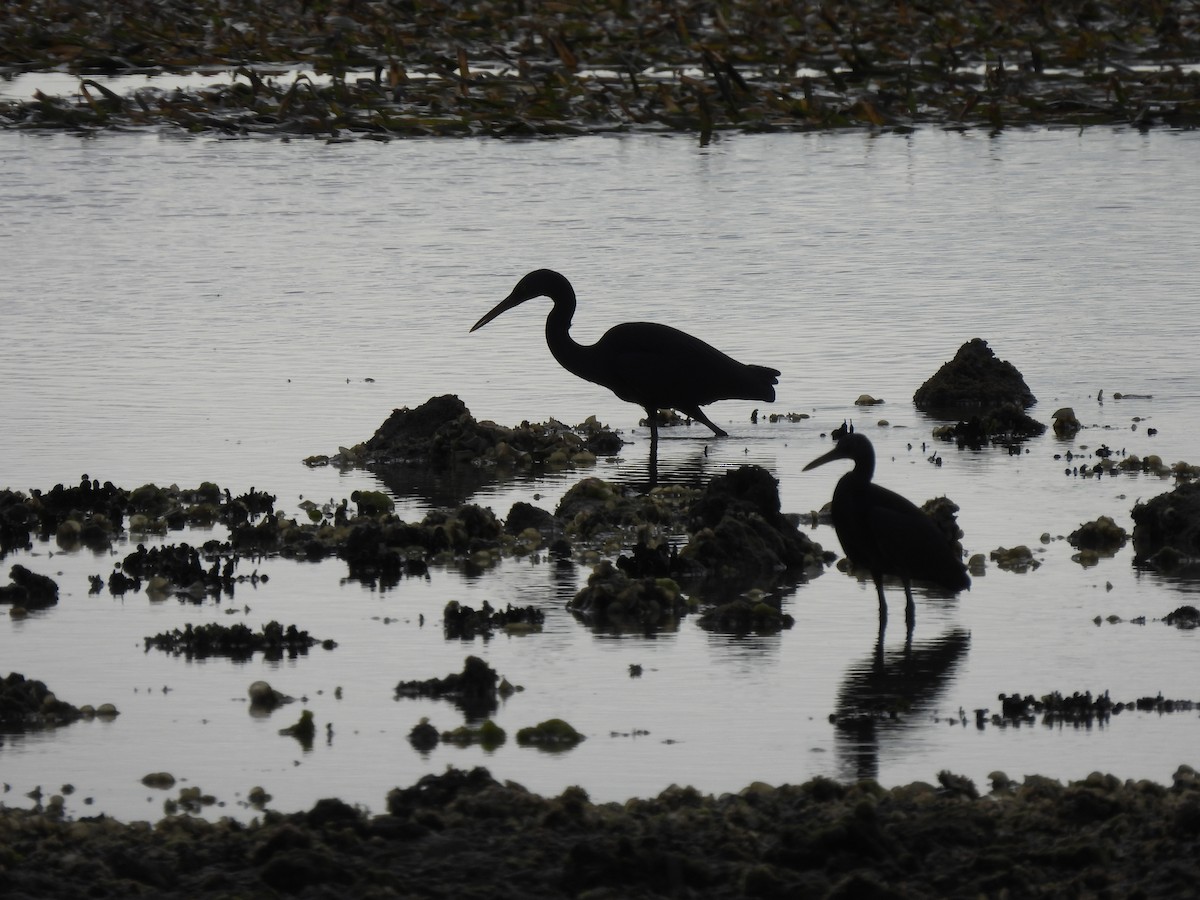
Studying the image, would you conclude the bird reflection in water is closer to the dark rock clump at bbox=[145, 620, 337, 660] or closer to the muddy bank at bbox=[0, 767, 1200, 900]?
the muddy bank at bbox=[0, 767, 1200, 900]

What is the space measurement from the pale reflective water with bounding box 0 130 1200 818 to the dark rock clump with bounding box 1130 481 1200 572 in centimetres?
26

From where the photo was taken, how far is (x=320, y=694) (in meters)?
9.65

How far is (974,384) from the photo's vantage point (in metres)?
16.0

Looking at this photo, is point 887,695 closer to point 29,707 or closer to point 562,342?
point 29,707

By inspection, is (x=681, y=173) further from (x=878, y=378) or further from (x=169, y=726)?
(x=169, y=726)

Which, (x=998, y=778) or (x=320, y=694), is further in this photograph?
(x=320, y=694)

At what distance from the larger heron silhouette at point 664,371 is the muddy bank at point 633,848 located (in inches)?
285

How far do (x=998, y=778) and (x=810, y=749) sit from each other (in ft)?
2.94

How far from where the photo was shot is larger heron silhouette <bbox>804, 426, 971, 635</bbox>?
10805mm

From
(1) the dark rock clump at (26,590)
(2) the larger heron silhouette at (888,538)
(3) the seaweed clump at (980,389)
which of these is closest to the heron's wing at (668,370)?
(3) the seaweed clump at (980,389)

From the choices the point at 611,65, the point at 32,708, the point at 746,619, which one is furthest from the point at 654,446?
the point at 611,65

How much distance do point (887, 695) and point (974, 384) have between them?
21.7ft

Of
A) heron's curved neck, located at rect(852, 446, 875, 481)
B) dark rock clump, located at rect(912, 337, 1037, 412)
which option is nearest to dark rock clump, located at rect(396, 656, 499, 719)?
heron's curved neck, located at rect(852, 446, 875, 481)

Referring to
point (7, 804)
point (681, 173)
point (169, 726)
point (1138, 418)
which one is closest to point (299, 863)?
point (7, 804)
